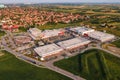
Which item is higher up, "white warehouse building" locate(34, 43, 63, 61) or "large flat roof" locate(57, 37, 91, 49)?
"large flat roof" locate(57, 37, 91, 49)

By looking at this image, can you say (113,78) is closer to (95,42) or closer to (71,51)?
(71,51)

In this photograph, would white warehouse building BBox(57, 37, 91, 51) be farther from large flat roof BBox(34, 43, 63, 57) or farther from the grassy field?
the grassy field

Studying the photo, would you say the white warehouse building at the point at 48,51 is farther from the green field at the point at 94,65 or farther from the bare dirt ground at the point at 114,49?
the bare dirt ground at the point at 114,49

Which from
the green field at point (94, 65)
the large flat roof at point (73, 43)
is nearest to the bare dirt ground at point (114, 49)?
the green field at point (94, 65)

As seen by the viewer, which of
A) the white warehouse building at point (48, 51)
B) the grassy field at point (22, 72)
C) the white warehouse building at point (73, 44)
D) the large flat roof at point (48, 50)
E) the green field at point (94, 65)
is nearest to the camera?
the green field at point (94, 65)

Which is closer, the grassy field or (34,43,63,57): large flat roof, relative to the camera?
the grassy field

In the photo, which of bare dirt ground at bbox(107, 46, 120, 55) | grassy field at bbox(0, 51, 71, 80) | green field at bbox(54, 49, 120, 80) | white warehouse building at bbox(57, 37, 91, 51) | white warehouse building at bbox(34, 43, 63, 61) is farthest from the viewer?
white warehouse building at bbox(57, 37, 91, 51)

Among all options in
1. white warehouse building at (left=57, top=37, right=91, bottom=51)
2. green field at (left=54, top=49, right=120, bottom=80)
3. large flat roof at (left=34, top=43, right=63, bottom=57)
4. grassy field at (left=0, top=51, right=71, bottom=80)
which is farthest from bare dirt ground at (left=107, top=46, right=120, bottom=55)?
grassy field at (left=0, top=51, right=71, bottom=80)

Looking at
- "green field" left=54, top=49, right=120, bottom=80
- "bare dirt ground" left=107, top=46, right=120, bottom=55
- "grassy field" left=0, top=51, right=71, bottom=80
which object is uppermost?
"bare dirt ground" left=107, top=46, right=120, bottom=55
